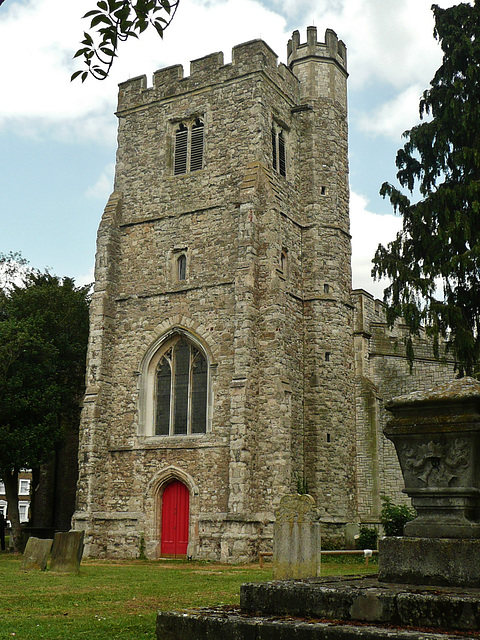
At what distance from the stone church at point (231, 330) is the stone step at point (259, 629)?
547 inches

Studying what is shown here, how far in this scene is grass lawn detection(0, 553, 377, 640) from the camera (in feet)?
24.1

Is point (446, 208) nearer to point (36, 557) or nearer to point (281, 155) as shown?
point (281, 155)

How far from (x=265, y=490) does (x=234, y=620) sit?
49.5 feet

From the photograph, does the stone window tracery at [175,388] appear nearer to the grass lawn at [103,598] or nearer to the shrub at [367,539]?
the shrub at [367,539]

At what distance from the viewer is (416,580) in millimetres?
5621

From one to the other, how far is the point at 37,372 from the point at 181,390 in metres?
5.50

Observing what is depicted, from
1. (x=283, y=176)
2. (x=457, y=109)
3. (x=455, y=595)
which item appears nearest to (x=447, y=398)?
(x=455, y=595)

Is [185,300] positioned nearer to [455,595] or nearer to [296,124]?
[296,124]

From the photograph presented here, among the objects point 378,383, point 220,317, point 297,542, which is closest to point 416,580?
point 297,542

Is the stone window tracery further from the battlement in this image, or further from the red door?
the battlement

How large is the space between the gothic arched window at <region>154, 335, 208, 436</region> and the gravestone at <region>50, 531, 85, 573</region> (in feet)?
24.6

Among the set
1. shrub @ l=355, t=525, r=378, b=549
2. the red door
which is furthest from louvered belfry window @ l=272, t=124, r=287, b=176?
shrub @ l=355, t=525, r=378, b=549

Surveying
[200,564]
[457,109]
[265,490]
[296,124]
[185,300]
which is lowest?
[200,564]

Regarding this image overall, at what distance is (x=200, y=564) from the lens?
19.0 m
